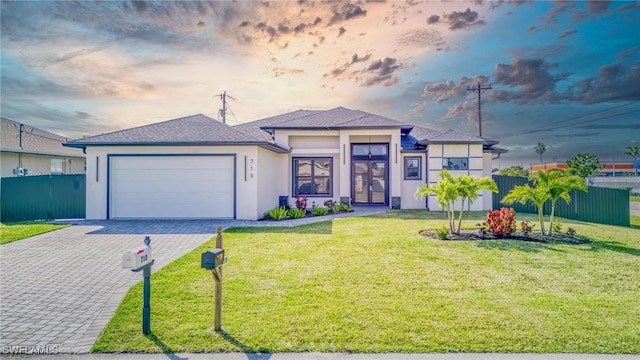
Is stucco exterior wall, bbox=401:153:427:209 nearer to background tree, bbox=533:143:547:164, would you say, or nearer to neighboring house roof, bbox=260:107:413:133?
neighboring house roof, bbox=260:107:413:133

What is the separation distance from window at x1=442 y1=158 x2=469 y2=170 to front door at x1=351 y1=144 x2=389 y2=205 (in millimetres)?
2820

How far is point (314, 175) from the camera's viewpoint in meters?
15.7

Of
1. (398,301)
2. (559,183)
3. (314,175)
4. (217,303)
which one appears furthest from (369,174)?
(217,303)

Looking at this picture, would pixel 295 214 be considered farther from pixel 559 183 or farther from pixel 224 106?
pixel 224 106

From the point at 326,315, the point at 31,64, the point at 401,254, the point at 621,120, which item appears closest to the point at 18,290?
the point at 326,315

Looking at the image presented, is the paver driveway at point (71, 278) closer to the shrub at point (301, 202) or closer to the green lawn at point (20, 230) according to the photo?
the green lawn at point (20, 230)

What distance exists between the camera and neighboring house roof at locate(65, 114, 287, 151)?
11.7 meters

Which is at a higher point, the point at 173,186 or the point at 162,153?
the point at 162,153

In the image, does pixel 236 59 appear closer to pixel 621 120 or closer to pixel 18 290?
pixel 18 290

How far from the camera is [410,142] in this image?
54.9 ft

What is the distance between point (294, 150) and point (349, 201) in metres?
3.66

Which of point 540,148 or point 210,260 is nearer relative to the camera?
point 210,260

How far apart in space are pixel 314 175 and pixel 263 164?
3532 mm

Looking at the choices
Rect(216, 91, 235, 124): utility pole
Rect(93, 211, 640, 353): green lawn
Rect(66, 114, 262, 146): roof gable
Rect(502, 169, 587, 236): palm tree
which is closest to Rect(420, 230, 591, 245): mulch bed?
Rect(502, 169, 587, 236): palm tree
